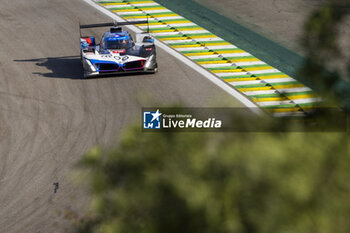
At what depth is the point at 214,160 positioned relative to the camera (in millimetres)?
3672

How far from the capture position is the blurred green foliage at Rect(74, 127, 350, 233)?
3475mm

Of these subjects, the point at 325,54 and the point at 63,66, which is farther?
the point at 63,66

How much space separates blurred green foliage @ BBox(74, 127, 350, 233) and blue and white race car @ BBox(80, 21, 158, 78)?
1535 cm

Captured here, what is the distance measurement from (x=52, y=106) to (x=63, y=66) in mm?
3632

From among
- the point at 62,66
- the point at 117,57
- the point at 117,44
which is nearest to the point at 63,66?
the point at 62,66

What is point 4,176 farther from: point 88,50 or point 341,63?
point 341,63

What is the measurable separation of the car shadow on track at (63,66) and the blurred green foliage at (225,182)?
51.8ft

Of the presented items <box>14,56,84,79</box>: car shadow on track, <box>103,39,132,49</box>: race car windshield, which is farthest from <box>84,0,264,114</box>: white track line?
<box>14,56,84,79</box>: car shadow on track

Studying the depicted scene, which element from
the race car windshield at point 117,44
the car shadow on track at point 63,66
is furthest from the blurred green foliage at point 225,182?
the race car windshield at point 117,44

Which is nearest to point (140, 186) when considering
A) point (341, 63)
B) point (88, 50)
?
point (341, 63)

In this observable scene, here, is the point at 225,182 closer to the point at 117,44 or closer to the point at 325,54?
the point at 325,54

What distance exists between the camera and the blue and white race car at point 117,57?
62.5 ft

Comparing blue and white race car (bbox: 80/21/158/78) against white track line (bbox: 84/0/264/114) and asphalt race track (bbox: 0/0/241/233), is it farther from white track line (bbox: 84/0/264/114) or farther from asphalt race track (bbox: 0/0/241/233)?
white track line (bbox: 84/0/264/114)

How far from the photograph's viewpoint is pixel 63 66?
2109 centimetres
